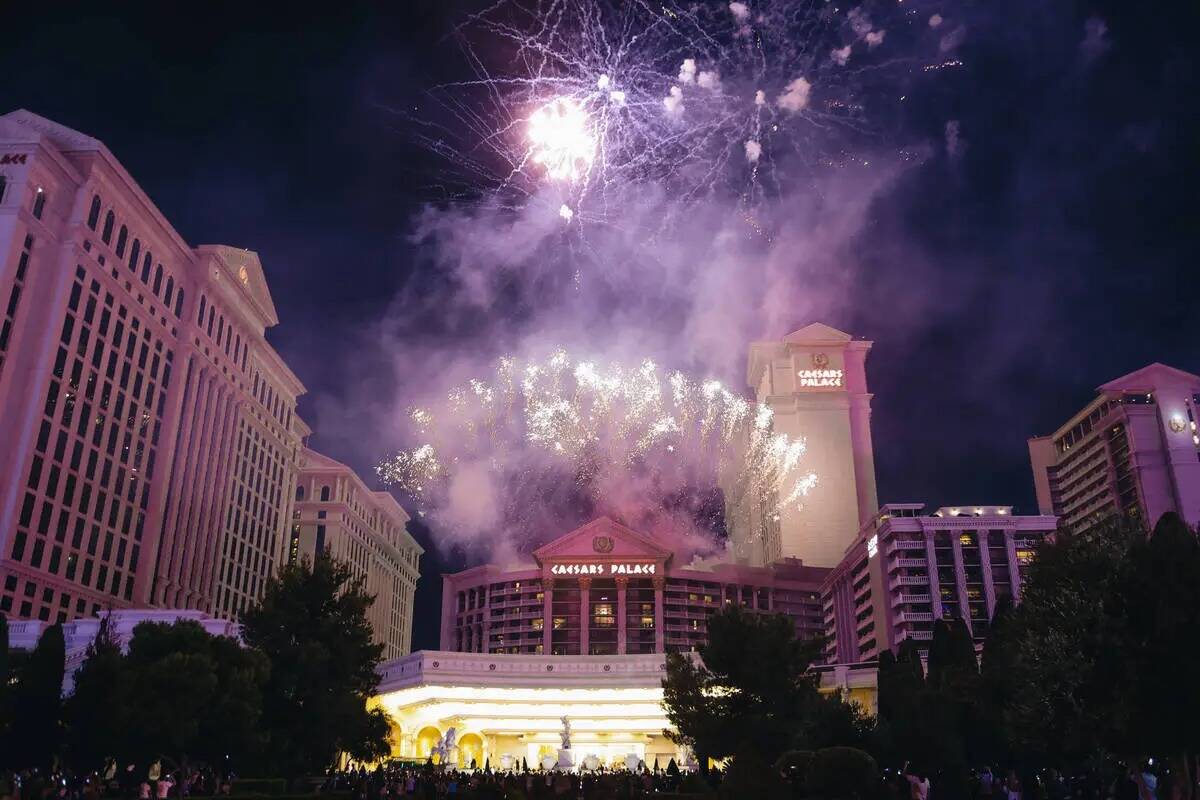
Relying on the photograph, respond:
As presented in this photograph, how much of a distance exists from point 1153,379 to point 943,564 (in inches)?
2434

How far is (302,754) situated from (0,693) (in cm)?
1355

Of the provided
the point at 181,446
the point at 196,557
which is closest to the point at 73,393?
the point at 181,446

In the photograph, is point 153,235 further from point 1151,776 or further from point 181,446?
point 1151,776

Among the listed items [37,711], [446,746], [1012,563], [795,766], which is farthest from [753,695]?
[1012,563]

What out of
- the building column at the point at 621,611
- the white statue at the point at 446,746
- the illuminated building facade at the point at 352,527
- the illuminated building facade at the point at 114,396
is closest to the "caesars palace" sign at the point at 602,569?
the building column at the point at 621,611

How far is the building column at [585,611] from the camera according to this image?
14212 centimetres

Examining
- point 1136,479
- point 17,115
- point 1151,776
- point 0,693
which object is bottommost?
point 1151,776

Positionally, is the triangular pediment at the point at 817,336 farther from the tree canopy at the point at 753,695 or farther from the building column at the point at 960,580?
the tree canopy at the point at 753,695

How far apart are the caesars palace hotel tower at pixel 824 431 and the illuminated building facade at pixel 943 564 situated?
1676 inches

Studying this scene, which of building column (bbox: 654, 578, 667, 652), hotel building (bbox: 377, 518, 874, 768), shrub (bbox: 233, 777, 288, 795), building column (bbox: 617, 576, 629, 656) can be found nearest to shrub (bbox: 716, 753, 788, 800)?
shrub (bbox: 233, 777, 288, 795)

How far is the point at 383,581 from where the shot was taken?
591 ft

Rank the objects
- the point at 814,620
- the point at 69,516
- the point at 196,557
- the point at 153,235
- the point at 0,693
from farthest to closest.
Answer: the point at 814,620 → the point at 196,557 → the point at 153,235 → the point at 69,516 → the point at 0,693

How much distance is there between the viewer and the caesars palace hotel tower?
17150 cm

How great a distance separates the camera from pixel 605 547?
145750 mm
